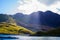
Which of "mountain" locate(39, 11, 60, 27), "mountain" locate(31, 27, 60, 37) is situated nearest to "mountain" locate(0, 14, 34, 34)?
"mountain" locate(31, 27, 60, 37)

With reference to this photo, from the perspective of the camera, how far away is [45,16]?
3793 mm

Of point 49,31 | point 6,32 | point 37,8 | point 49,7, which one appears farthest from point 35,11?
point 6,32

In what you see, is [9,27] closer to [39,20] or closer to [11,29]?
[11,29]

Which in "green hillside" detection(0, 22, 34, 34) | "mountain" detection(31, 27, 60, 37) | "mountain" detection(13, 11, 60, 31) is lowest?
"mountain" detection(31, 27, 60, 37)

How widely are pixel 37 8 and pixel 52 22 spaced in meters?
0.48

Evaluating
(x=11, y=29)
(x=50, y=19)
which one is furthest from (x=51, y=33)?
(x=11, y=29)

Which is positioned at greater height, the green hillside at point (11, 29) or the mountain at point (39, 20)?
the mountain at point (39, 20)

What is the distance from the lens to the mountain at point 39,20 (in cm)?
376

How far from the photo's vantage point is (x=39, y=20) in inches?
151

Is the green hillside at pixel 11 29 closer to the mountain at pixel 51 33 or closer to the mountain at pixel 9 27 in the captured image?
the mountain at pixel 9 27

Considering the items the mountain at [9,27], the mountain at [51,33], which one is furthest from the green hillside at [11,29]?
the mountain at [51,33]

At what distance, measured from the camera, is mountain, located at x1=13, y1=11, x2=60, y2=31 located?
12.3 ft

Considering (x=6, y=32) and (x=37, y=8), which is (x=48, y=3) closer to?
(x=37, y=8)

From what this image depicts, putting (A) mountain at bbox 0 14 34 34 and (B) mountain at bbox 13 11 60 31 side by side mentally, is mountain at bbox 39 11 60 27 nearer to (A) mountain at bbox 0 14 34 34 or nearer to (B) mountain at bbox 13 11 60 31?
(B) mountain at bbox 13 11 60 31
